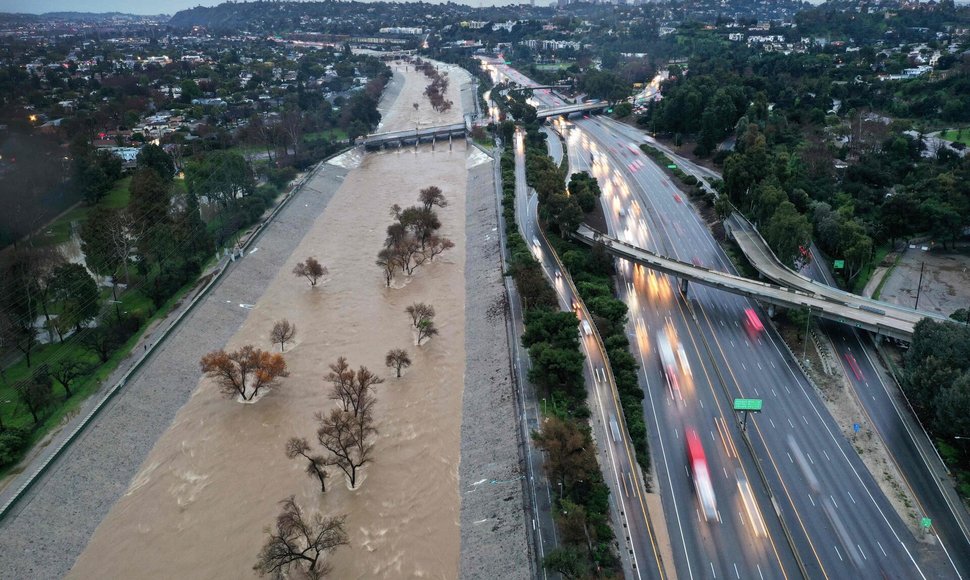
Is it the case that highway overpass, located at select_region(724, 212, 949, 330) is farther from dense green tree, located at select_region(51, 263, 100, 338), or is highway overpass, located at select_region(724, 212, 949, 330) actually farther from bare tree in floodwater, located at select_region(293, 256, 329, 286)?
dense green tree, located at select_region(51, 263, 100, 338)

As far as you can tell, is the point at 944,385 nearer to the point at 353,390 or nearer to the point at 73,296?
the point at 353,390

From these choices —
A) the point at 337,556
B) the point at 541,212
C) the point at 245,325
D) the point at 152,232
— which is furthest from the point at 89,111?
the point at 337,556

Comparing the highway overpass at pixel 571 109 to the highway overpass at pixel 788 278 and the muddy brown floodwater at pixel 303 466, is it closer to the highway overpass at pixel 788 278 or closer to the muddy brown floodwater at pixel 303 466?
the highway overpass at pixel 788 278

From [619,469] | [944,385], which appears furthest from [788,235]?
[619,469]

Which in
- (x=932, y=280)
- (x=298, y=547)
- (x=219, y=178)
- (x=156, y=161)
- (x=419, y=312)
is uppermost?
(x=156, y=161)

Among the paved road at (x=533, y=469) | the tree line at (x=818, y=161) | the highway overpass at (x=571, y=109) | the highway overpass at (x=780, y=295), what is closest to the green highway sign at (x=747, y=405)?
the paved road at (x=533, y=469)

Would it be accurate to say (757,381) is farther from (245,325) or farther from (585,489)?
(245,325)
